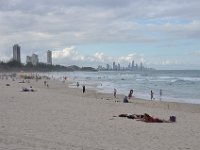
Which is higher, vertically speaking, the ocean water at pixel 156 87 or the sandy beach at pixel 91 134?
the sandy beach at pixel 91 134

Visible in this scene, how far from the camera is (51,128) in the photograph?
13016 mm

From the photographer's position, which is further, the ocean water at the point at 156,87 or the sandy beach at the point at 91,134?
the ocean water at the point at 156,87

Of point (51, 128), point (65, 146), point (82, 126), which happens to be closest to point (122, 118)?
point (82, 126)

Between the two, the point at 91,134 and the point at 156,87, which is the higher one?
the point at 91,134

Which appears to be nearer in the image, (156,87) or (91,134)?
(91,134)

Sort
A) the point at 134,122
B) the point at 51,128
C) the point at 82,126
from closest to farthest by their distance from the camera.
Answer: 1. the point at 51,128
2. the point at 82,126
3. the point at 134,122

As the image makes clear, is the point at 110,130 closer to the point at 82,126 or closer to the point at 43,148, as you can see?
the point at 82,126

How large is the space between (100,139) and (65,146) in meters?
1.91

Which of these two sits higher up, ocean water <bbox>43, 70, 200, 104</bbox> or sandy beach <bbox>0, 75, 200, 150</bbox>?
sandy beach <bbox>0, 75, 200, 150</bbox>

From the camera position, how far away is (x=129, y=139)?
11711 mm

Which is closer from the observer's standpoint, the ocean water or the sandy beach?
the sandy beach

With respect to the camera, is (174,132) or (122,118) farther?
(122,118)

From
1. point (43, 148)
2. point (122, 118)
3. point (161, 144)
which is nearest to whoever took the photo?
point (43, 148)

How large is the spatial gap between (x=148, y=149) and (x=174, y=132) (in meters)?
3.67
